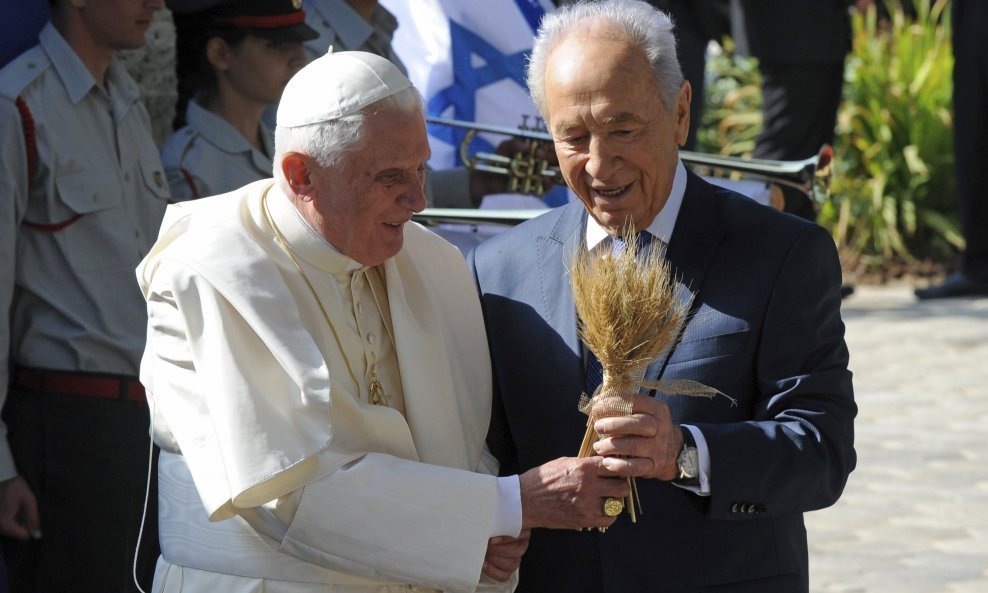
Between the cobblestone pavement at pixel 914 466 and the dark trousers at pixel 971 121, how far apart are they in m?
0.61

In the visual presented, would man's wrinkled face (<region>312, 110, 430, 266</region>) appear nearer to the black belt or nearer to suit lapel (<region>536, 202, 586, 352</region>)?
suit lapel (<region>536, 202, 586, 352</region>)

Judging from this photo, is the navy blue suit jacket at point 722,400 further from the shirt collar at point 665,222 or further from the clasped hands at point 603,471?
the clasped hands at point 603,471

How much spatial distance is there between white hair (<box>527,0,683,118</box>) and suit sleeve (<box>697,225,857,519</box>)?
1.35ft

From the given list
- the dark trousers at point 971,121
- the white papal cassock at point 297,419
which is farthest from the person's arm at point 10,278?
the dark trousers at point 971,121

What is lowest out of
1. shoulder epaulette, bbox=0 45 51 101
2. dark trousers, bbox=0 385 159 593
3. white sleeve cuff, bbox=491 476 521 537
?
dark trousers, bbox=0 385 159 593

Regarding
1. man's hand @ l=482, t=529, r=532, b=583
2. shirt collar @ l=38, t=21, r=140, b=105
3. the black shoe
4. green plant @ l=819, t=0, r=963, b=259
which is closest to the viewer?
man's hand @ l=482, t=529, r=532, b=583

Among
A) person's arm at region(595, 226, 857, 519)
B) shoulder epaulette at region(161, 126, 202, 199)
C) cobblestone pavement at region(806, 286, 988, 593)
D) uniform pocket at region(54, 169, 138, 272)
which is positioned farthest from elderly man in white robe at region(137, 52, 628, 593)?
cobblestone pavement at region(806, 286, 988, 593)

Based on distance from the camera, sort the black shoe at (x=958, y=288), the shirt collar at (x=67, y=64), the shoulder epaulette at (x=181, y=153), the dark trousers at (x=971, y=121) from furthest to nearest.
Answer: the black shoe at (x=958, y=288) → the dark trousers at (x=971, y=121) → the shoulder epaulette at (x=181, y=153) → the shirt collar at (x=67, y=64)

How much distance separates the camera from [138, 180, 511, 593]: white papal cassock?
2670 mm

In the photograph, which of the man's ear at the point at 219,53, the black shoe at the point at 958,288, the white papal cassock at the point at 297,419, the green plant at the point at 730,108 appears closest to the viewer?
the white papal cassock at the point at 297,419

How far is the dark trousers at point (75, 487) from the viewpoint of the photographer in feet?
12.9

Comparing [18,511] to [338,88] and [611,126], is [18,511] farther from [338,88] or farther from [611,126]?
[611,126]

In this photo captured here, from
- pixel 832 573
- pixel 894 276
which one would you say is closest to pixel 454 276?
pixel 832 573

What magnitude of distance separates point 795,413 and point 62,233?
2051 millimetres
